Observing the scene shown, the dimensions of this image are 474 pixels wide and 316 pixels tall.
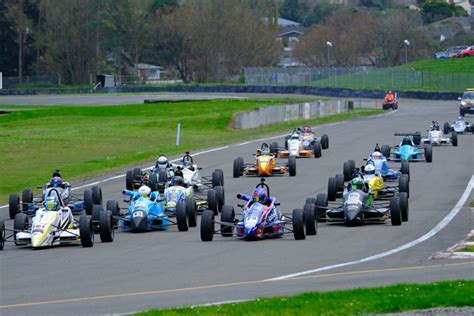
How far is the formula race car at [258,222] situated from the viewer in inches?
→ 858

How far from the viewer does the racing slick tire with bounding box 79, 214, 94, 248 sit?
2128 centimetres

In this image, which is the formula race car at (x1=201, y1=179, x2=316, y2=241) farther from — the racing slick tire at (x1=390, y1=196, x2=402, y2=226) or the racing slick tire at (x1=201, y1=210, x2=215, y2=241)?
the racing slick tire at (x1=390, y1=196, x2=402, y2=226)

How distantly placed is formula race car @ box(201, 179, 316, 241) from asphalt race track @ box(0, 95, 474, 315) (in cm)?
23

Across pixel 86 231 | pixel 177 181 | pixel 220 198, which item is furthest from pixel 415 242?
pixel 177 181

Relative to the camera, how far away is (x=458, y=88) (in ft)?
352

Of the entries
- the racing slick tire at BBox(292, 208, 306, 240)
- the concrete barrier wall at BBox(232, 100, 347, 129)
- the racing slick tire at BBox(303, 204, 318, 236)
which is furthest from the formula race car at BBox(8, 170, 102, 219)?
the concrete barrier wall at BBox(232, 100, 347, 129)

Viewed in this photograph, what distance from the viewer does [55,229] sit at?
858 inches

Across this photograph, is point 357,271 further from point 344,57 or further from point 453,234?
point 344,57

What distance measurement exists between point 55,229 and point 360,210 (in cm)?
655

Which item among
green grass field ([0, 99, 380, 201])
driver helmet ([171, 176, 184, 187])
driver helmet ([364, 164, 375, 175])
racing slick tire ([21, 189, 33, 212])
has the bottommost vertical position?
green grass field ([0, 99, 380, 201])

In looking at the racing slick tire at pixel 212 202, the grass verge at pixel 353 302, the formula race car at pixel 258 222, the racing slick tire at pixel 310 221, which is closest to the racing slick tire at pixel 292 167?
the racing slick tire at pixel 212 202

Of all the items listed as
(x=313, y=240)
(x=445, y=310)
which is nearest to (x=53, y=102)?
(x=313, y=240)

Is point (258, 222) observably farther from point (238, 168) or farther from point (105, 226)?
point (238, 168)

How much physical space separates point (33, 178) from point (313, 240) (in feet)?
61.2
